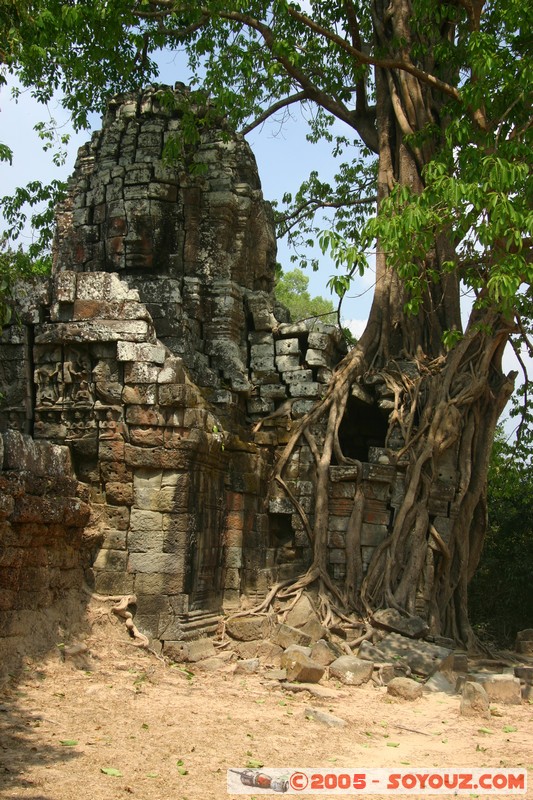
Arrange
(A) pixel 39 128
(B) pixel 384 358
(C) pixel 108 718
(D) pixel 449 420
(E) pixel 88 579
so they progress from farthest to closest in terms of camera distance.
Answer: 1. (A) pixel 39 128
2. (B) pixel 384 358
3. (D) pixel 449 420
4. (E) pixel 88 579
5. (C) pixel 108 718

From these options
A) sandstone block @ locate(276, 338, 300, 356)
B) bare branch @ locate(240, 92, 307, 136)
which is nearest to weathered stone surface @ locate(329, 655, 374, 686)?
sandstone block @ locate(276, 338, 300, 356)

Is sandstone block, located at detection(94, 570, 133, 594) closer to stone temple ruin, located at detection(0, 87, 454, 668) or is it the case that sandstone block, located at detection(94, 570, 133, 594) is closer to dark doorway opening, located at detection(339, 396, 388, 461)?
stone temple ruin, located at detection(0, 87, 454, 668)

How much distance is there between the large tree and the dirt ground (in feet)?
7.61

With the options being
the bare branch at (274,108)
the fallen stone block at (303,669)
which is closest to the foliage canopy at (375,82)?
the bare branch at (274,108)

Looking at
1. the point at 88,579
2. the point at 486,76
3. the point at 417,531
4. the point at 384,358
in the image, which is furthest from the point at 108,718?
the point at 486,76

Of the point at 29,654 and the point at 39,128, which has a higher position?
the point at 39,128

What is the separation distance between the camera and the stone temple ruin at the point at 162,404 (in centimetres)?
881

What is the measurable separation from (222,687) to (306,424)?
3.74m

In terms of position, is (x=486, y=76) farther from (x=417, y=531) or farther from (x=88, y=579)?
(x=88, y=579)

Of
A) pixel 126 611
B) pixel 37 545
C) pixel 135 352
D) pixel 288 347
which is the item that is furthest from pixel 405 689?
pixel 288 347

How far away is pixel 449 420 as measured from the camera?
36.5 feet

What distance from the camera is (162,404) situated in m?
9.27

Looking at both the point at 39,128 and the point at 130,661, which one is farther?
the point at 39,128

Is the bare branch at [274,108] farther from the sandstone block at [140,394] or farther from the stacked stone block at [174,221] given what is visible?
the sandstone block at [140,394]
